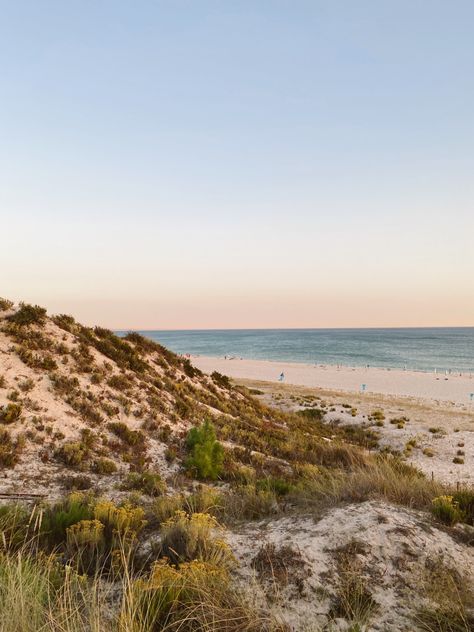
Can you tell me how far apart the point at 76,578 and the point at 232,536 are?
2.27 meters

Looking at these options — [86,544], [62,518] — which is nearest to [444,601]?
[86,544]

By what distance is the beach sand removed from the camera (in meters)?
20.7

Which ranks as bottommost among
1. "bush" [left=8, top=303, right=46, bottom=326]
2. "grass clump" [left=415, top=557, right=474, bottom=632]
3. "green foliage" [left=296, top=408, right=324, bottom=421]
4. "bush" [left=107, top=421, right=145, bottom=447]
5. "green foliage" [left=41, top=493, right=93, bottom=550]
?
"green foliage" [left=296, top=408, right=324, bottom=421]

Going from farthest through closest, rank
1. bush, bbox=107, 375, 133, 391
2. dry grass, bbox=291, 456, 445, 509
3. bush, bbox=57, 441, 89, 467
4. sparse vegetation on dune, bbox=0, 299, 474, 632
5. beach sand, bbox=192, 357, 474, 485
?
1. beach sand, bbox=192, 357, 474, 485
2. bush, bbox=107, 375, 133, 391
3. bush, bbox=57, 441, 89, 467
4. dry grass, bbox=291, 456, 445, 509
5. sparse vegetation on dune, bbox=0, 299, 474, 632

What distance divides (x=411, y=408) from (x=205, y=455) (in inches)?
1160

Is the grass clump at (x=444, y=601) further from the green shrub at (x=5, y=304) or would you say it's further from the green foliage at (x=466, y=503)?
the green shrub at (x=5, y=304)

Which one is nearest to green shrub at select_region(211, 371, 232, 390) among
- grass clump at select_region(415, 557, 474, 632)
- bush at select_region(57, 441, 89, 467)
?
bush at select_region(57, 441, 89, 467)

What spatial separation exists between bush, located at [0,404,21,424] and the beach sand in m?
12.2

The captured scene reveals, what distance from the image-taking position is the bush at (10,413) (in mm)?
12219

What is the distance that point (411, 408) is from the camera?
120 ft

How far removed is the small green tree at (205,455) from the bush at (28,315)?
30.3 ft

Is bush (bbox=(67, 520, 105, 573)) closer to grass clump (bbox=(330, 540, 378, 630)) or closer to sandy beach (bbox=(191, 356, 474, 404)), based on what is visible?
grass clump (bbox=(330, 540, 378, 630))

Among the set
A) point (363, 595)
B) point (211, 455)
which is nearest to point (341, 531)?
point (363, 595)

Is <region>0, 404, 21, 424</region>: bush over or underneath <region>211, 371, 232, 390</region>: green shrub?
over
